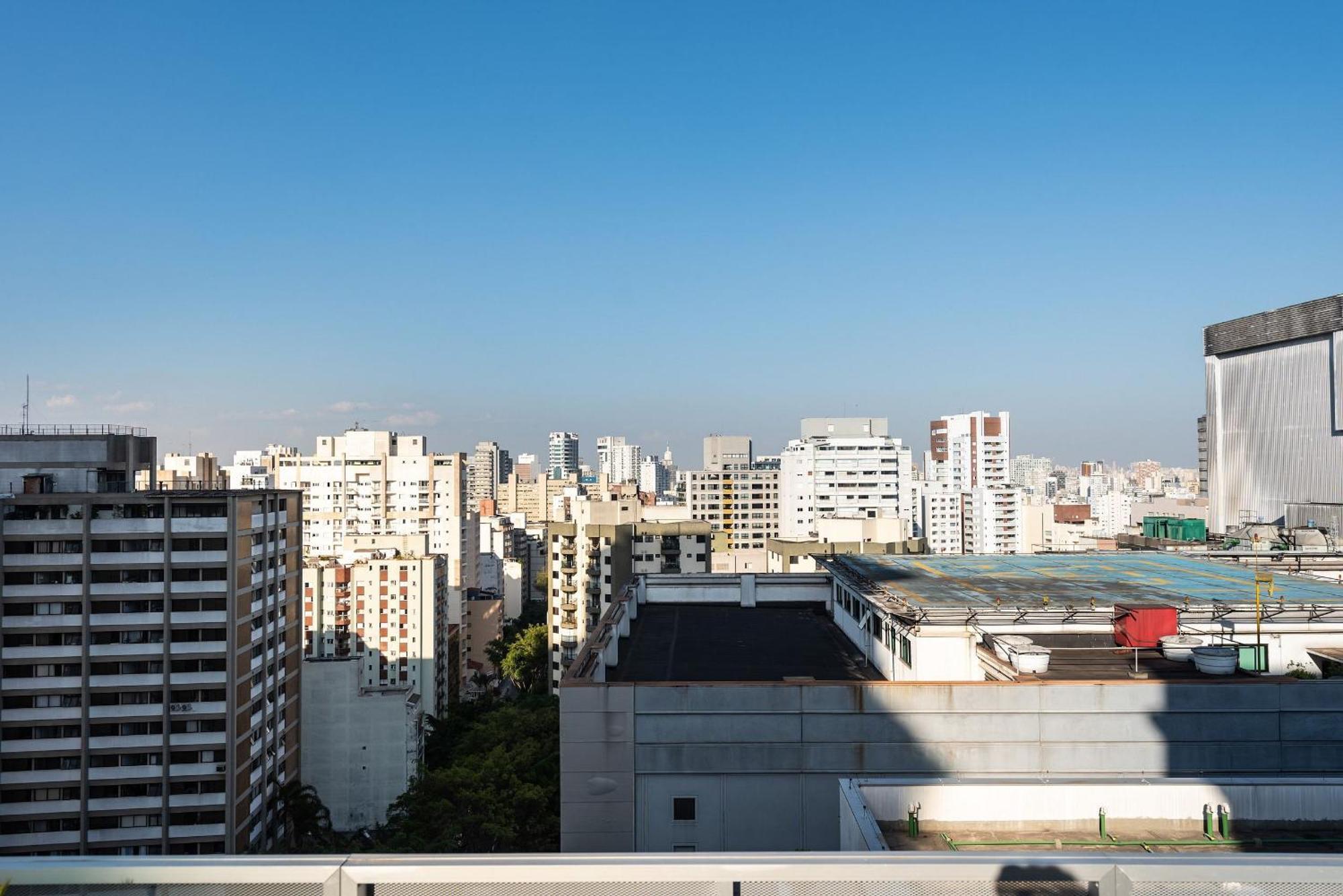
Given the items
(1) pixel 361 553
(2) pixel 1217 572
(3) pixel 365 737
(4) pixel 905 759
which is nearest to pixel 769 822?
(4) pixel 905 759

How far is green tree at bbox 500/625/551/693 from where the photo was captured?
7824 cm

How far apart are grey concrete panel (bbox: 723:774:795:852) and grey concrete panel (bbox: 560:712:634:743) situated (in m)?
1.93

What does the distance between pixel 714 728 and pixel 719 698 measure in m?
0.53

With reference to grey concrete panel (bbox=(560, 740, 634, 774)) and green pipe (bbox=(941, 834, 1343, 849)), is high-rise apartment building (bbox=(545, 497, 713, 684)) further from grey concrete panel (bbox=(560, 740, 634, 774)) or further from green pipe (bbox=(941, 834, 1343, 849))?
green pipe (bbox=(941, 834, 1343, 849))

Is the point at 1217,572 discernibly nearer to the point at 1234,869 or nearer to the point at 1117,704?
→ the point at 1117,704

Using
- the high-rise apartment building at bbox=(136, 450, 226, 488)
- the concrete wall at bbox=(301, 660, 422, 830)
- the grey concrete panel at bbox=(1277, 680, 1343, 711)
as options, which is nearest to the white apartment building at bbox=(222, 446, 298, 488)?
the high-rise apartment building at bbox=(136, 450, 226, 488)

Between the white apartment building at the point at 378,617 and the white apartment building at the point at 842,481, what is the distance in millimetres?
58669

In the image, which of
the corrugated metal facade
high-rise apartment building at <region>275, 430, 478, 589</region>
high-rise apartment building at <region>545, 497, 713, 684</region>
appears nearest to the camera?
the corrugated metal facade

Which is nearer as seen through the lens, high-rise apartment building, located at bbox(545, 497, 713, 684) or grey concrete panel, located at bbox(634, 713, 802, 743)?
grey concrete panel, located at bbox(634, 713, 802, 743)

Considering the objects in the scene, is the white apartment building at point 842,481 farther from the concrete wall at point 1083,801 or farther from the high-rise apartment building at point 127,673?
the concrete wall at point 1083,801

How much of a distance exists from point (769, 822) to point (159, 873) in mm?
13261

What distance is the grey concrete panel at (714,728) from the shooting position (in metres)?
15.8

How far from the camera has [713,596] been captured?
2955cm

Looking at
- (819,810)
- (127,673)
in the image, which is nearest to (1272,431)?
(819,810)
